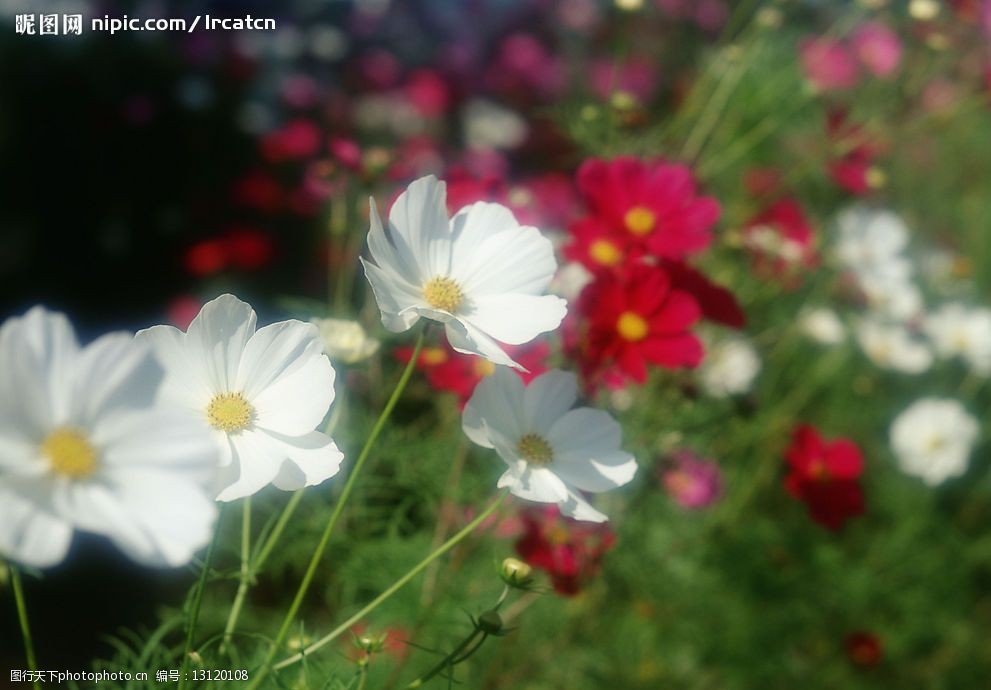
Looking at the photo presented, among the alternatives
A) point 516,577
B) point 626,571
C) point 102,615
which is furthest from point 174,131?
point 516,577

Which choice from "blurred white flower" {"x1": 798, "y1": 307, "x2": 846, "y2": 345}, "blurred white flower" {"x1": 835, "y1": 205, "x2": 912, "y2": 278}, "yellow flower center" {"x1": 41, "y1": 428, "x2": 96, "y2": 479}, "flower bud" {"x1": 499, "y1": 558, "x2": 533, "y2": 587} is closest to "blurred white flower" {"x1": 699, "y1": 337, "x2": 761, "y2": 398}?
"blurred white flower" {"x1": 798, "y1": 307, "x2": 846, "y2": 345}

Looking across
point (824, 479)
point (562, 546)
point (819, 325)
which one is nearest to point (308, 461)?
point (562, 546)

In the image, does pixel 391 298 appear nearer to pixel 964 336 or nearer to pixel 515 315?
pixel 515 315

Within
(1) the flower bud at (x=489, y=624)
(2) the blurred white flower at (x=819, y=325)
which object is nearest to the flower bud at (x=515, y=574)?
(1) the flower bud at (x=489, y=624)

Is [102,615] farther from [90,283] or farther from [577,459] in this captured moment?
[577,459]

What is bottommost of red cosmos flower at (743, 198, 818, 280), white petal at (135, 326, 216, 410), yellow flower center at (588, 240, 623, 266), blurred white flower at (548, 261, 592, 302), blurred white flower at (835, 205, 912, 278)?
white petal at (135, 326, 216, 410)

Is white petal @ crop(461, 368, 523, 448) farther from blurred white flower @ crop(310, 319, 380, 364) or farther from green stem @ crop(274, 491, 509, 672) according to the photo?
blurred white flower @ crop(310, 319, 380, 364)

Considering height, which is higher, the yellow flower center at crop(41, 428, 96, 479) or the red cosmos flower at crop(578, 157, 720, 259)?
the red cosmos flower at crop(578, 157, 720, 259)
